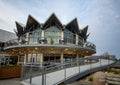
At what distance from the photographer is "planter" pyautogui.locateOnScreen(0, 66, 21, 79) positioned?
14.1 m

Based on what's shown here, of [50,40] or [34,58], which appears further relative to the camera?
[34,58]

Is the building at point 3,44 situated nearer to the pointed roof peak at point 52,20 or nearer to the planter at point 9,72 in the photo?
the pointed roof peak at point 52,20

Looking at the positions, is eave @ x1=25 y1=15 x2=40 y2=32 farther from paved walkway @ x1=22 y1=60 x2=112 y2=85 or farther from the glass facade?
paved walkway @ x1=22 y1=60 x2=112 y2=85

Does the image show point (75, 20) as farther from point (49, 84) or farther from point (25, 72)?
point (49, 84)

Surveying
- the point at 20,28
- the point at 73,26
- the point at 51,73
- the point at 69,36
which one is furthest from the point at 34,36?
the point at 51,73

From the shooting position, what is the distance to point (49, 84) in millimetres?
9898

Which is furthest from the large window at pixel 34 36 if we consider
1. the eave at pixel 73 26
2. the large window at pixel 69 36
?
the eave at pixel 73 26

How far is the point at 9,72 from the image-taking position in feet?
48.4

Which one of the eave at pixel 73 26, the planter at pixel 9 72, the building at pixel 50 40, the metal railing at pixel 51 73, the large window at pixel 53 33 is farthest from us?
the eave at pixel 73 26

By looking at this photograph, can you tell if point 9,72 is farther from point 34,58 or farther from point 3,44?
point 3,44

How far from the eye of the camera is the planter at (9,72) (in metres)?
14.1

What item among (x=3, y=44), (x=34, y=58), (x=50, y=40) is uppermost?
(x=3, y=44)

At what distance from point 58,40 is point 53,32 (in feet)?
6.68

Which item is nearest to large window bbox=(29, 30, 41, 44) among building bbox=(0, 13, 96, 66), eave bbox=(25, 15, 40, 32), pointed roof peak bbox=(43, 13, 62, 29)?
building bbox=(0, 13, 96, 66)
